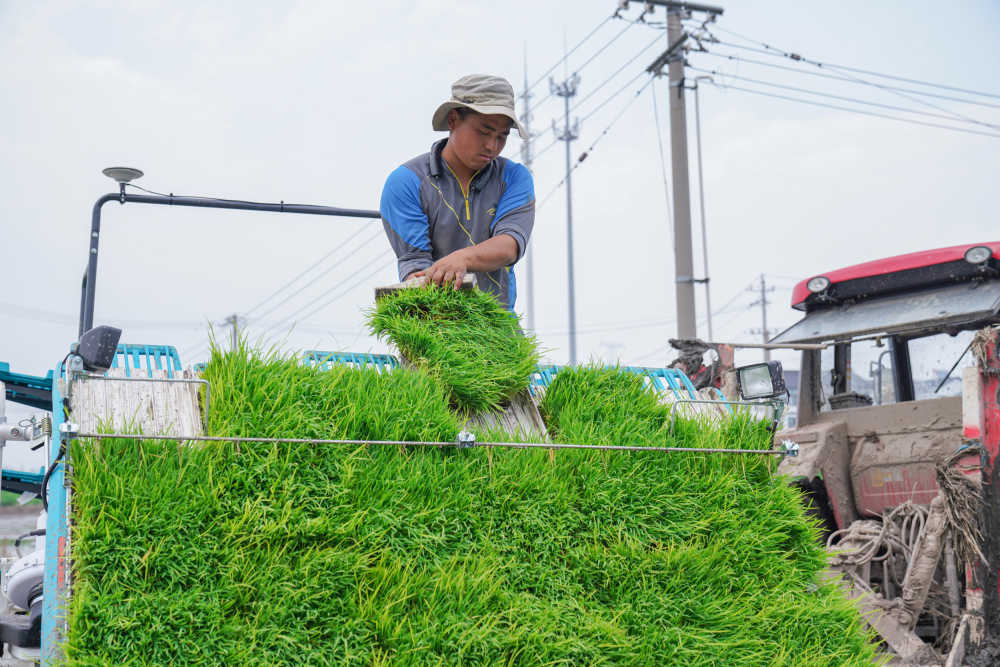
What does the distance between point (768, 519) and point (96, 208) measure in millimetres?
4127

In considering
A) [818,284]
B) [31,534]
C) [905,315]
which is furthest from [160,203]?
[905,315]

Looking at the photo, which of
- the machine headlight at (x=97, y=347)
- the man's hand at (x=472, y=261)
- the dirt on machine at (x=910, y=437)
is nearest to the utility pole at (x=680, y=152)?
the dirt on machine at (x=910, y=437)

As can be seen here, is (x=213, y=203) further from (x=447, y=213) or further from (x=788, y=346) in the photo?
(x=788, y=346)

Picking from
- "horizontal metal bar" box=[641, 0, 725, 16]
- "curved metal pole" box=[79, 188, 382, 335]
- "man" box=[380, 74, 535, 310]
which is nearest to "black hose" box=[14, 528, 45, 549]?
"curved metal pole" box=[79, 188, 382, 335]

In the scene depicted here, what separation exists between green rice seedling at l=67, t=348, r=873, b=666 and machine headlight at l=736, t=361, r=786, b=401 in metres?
0.15

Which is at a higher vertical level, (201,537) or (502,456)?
(502,456)

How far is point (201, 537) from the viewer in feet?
6.88

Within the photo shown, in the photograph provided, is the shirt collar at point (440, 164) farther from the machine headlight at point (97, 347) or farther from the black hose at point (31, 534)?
the black hose at point (31, 534)

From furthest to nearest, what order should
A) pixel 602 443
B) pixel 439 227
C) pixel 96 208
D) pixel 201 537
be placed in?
1. pixel 96 208
2. pixel 439 227
3. pixel 602 443
4. pixel 201 537

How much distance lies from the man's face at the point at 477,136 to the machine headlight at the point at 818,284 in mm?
4411

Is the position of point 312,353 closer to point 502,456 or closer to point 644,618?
point 502,456

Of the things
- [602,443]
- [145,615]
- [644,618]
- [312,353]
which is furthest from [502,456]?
[145,615]

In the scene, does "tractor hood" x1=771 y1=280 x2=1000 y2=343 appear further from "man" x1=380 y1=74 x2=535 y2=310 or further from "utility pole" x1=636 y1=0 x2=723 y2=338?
"utility pole" x1=636 y1=0 x2=723 y2=338

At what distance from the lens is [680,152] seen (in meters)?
12.1
